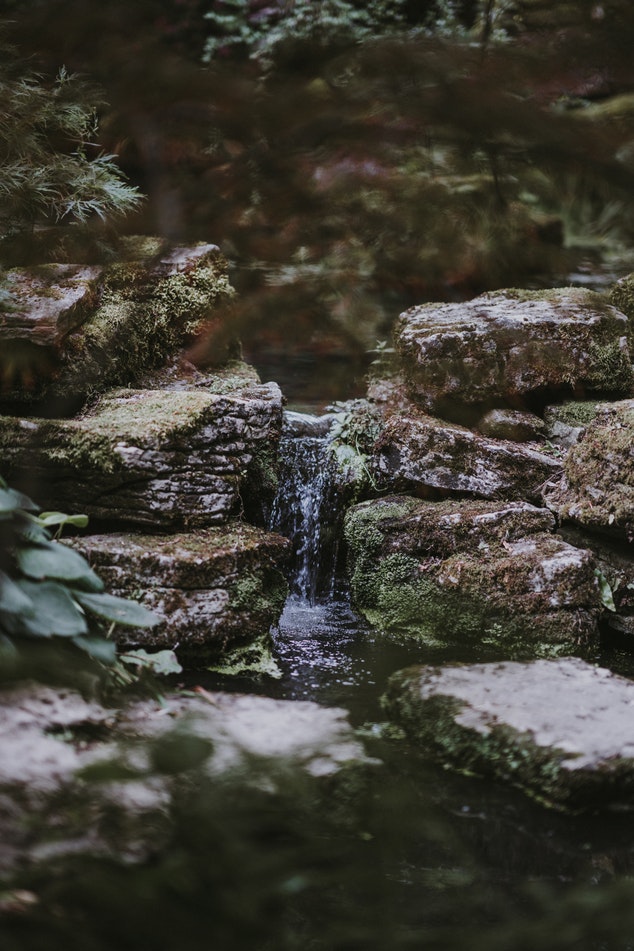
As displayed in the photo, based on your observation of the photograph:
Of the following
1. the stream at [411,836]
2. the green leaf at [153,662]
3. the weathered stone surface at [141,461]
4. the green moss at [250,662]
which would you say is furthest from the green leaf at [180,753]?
the weathered stone surface at [141,461]

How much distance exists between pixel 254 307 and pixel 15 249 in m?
0.65

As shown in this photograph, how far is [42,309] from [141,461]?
1308 mm

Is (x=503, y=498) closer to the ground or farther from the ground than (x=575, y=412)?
closer to the ground

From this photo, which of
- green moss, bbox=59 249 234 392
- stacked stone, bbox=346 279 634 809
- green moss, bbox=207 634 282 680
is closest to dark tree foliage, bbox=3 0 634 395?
stacked stone, bbox=346 279 634 809

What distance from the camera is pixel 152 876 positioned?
2.56 feet

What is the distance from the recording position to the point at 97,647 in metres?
2.20

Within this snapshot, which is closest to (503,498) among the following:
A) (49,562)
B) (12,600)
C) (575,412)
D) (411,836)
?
(575,412)

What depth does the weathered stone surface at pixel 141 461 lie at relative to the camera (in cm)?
408

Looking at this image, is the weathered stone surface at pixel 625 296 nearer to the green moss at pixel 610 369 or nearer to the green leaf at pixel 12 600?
the green moss at pixel 610 369

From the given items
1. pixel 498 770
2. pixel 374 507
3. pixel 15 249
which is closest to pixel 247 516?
pixel 374 507

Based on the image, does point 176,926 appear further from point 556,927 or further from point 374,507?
point 374,507

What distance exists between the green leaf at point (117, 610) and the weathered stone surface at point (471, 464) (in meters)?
3.25

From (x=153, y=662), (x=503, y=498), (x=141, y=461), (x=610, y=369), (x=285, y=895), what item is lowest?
(x=153, y=662)

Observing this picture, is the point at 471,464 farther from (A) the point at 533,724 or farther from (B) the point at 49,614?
(B) the point at 49,614
